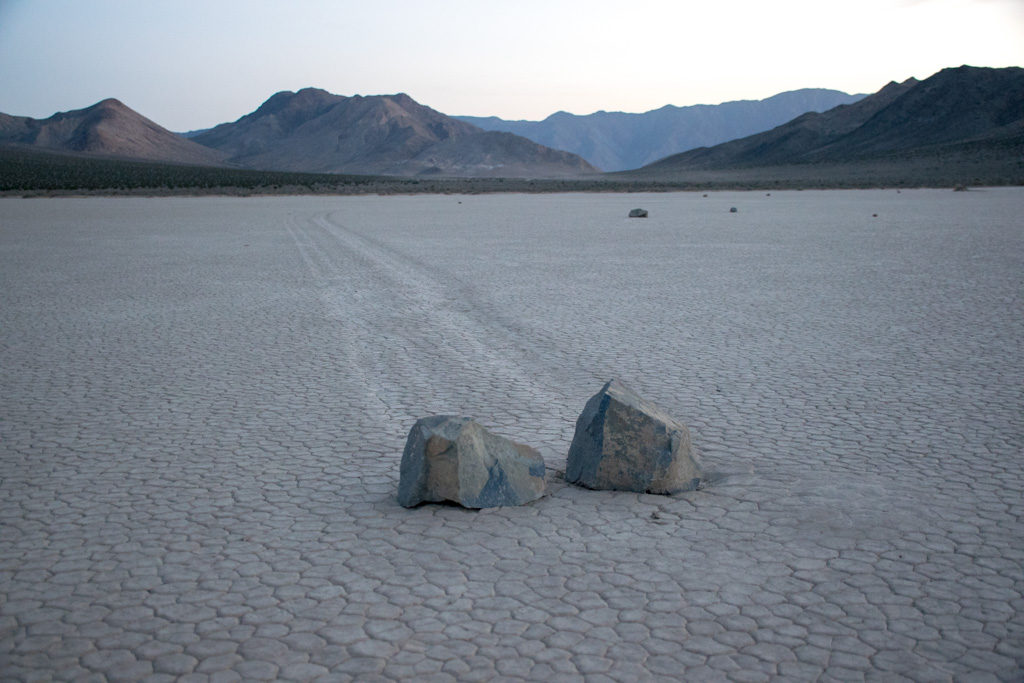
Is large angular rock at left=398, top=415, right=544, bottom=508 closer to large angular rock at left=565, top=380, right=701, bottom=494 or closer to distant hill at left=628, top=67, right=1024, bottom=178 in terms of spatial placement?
large angular rock at left=565, top=380, right=701, bottom=494

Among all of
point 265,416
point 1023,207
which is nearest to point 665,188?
point 1023,207

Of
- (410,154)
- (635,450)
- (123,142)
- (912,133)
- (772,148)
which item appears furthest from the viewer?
(123,142)

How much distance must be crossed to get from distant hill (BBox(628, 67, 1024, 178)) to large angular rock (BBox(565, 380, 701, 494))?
243ft

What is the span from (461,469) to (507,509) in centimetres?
30

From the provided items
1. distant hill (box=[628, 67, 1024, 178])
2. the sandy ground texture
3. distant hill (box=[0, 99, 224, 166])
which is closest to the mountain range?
distant hill (box=[628, 67, 1024, 178])

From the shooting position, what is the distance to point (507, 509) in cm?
424

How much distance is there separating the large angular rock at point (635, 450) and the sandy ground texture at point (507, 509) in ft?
0.41

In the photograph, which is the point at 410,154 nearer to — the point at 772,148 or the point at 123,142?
the point at 123,142

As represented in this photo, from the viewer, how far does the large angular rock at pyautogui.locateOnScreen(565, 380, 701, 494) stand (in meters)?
4.39

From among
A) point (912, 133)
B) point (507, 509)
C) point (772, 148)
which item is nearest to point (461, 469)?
point (507, 509)

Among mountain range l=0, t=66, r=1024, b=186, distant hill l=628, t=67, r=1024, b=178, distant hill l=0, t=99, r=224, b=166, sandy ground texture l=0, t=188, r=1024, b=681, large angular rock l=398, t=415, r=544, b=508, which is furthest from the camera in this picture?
distant hill l=0, t=99, r=224, b=166

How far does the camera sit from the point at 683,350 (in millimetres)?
7805

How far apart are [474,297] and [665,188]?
52.6m

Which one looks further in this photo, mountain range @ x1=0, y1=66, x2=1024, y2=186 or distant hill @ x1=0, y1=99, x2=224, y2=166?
distant hill @ x1=0, y1=99, x2=224, y2=166
